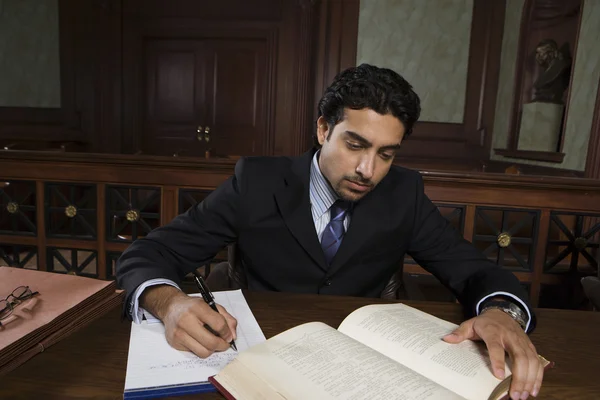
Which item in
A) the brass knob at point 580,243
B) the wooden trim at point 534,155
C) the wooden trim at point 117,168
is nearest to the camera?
the brass knob at point 580,243

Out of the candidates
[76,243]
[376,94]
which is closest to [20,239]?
[76,243]

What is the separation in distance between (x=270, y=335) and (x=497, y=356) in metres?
0.45

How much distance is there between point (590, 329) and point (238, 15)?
18.5 ft

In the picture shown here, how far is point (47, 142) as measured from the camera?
246 inches

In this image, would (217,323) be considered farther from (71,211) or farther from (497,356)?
(71,211)

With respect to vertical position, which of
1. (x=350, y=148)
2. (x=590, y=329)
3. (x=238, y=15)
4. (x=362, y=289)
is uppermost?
(x=238, y=15)

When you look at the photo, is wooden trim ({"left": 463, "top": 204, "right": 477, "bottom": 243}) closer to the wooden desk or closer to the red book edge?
the wooden desk

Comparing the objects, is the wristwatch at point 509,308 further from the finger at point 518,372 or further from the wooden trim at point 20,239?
the wooden trim at point 20,239

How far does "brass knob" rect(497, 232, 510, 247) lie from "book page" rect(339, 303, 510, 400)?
1.21m

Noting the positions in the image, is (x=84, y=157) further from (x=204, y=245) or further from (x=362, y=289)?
(x=362, y=289)

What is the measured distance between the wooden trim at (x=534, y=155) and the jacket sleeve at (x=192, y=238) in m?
3.71

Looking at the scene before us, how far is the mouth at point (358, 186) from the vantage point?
4.80 ft

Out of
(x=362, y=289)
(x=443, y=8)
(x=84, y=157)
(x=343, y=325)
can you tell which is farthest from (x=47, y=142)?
(x=343, y=325)

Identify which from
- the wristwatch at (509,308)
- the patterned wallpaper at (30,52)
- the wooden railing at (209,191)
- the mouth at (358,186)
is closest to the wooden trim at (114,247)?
the wooden railing at (209,191)
